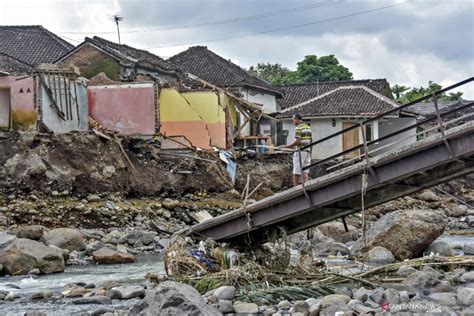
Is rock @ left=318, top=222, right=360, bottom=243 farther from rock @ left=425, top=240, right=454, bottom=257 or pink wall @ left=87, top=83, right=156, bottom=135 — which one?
pink wall @ left=87, top=83, right=156, bottom=135

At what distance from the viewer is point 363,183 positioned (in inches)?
531

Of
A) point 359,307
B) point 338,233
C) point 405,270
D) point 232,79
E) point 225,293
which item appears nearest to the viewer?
point 359,307

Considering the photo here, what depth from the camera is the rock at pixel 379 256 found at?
643 inches

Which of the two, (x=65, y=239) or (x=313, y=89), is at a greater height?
(x=313, y=89)

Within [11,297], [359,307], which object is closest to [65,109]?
[11,297]

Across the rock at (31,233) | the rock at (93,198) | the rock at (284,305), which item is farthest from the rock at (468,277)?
the rock at (93,198)

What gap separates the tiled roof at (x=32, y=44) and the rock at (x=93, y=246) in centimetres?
2118

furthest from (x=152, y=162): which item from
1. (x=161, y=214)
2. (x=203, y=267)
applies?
(x=203, y=267)

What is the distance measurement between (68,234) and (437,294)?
11.4 meters

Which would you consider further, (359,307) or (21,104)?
(21,104)

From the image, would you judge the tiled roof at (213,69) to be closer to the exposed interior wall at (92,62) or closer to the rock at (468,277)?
the exposed interior wall at (92,62)

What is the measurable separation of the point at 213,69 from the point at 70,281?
3279cm

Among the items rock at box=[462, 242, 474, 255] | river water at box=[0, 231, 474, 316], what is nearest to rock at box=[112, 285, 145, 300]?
river water at box=[0, 231, 474, 316]

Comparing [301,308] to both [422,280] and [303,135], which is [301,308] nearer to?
[422,280]
